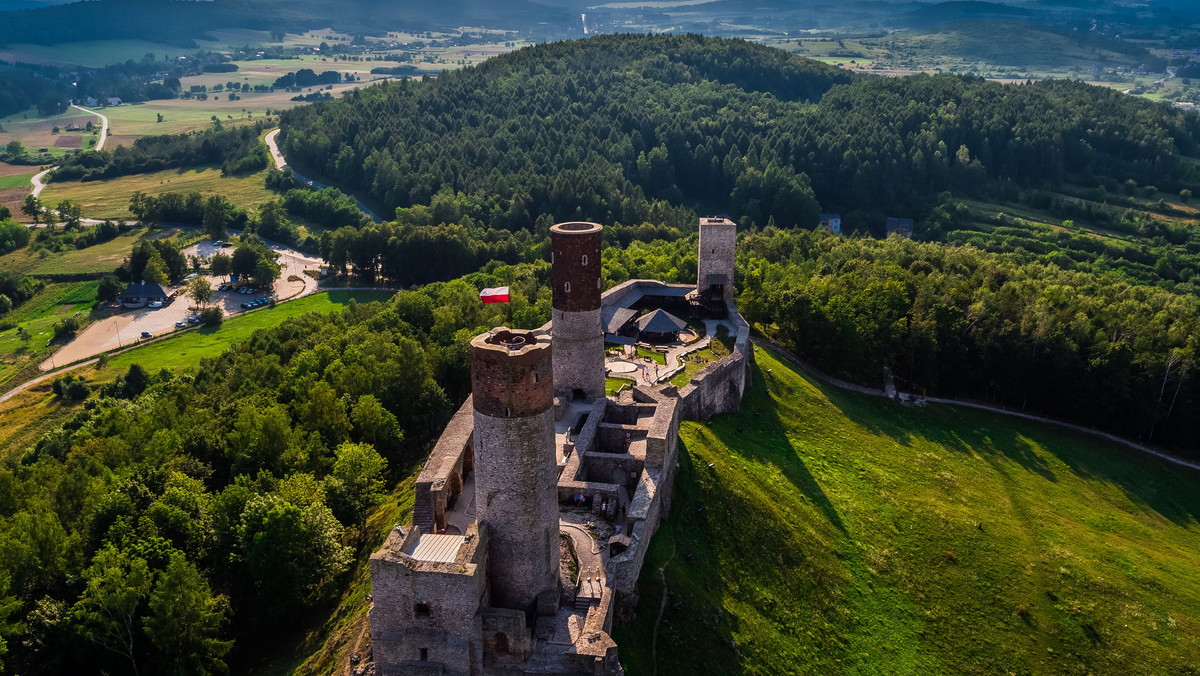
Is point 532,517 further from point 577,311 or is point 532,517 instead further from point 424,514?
point 577,311

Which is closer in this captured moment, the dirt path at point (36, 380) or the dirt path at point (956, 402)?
the dirt path at point (956, 402)

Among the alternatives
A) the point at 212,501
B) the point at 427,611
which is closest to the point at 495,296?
the point at 212,501

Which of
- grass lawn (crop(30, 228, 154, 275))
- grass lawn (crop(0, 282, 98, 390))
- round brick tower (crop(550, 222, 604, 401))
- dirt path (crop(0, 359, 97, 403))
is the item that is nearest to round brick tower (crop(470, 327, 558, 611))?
round brick tower (crop(550, 222, 604, 401))

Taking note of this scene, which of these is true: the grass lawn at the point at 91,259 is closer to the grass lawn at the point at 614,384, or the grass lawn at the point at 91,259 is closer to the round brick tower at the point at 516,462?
the grass lawn at the point at 614,384

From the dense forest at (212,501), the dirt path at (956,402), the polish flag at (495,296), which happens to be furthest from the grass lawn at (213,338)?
the dirt path at (956,402)

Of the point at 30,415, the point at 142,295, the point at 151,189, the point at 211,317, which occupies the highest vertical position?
the point at 151,189

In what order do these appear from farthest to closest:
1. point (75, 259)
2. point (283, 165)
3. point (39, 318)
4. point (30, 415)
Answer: point (283, 165)
point (75, 259)
point (39, 318)
point (30, 415)

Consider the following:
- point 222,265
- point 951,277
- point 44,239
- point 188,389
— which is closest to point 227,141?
point 44,239
